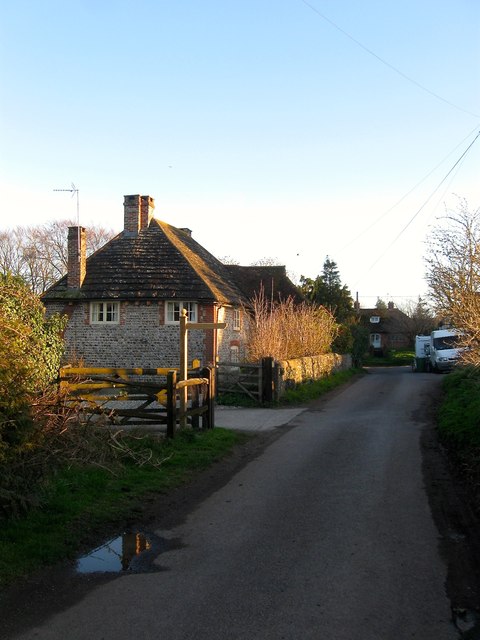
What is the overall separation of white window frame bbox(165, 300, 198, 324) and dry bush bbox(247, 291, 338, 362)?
2.53 metres

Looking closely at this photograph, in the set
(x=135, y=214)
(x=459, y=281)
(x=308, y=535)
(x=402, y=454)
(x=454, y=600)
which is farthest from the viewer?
(x=135, y=214)

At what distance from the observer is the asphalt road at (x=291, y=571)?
434 cm

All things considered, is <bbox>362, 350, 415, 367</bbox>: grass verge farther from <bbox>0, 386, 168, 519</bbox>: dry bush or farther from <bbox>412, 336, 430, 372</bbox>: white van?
<bbox>0, 386, 168, 519</bbox>: dry bush

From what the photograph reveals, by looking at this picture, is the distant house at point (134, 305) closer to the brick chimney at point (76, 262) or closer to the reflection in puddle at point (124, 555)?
the brick chimney at point (76, 262)

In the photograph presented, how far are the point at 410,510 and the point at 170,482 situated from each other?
3.24 metres

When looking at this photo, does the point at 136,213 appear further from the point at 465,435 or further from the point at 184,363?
the point at 465,435

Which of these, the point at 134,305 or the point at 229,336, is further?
the point at 229,336

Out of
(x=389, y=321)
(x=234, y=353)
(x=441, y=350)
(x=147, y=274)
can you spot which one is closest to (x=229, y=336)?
(x=234, y=353)

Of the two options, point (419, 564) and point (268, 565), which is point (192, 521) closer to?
point (268, 565)

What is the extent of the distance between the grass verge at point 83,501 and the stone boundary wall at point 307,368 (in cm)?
1032

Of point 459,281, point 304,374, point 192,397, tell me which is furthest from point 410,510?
point 304,374

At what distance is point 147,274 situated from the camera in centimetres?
2705

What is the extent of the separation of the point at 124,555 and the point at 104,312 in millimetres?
21288

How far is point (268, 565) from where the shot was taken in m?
5.56
